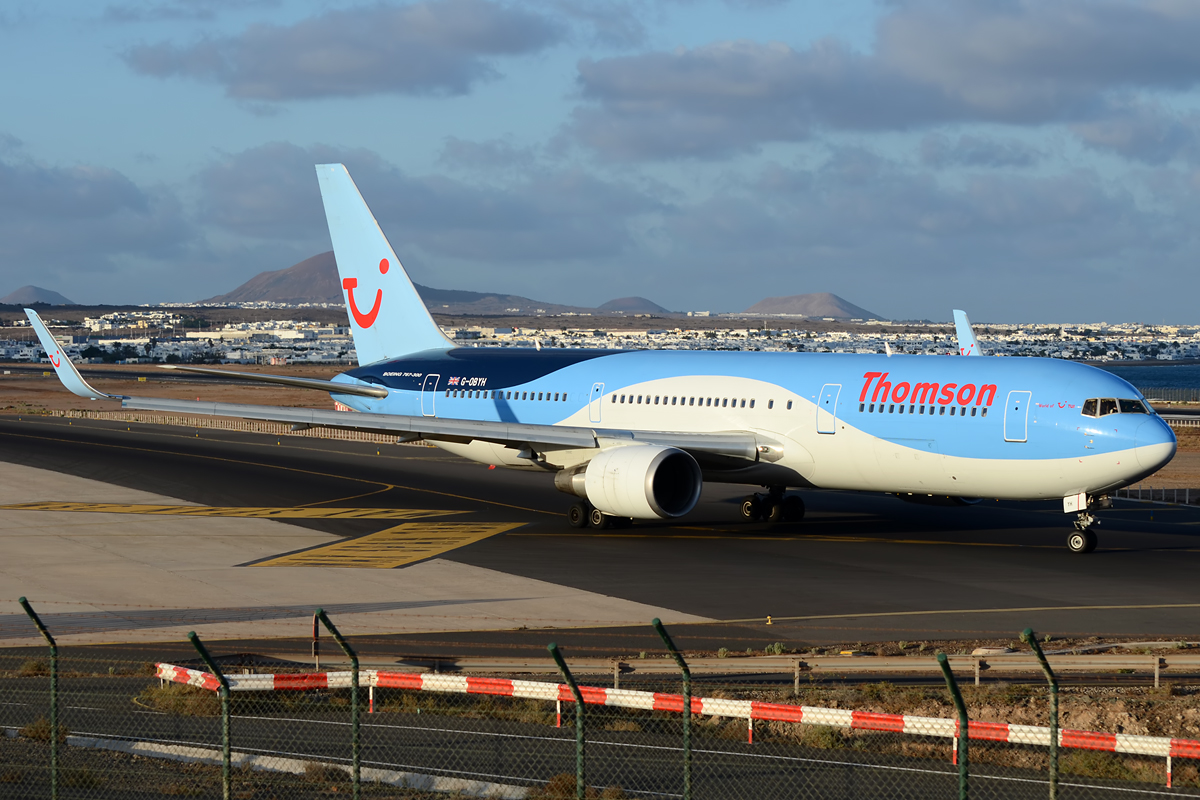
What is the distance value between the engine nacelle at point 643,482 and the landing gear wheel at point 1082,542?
9.29m

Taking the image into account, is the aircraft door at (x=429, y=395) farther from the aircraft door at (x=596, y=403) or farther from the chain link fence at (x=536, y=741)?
the chain link fence at (x=536, y=741)

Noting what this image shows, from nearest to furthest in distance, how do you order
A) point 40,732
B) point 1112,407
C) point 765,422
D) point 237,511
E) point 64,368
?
point 40,732 → point 1112,407 → point 765,422 → point 64,368 → point 237,511

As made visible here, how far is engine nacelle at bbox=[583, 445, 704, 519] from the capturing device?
1294 inches

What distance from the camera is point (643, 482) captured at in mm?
32781

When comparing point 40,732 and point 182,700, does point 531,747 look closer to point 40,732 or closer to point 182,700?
point 182,700

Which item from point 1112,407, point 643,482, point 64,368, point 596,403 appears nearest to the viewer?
point 1112,407

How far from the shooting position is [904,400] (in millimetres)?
32688

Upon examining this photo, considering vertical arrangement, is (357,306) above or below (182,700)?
above

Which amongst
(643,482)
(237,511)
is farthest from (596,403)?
(237,511)

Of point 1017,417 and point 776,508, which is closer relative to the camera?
point 1017,417

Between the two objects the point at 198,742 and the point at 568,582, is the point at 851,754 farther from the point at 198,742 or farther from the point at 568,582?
the point at 568,582

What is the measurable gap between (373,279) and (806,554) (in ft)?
66.6

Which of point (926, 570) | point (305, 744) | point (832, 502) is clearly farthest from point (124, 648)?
point (832, 502)

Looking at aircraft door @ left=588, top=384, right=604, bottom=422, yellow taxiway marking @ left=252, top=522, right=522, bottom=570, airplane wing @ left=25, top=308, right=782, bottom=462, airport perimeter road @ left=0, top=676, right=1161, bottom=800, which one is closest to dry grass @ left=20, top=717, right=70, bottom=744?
airport perimeter road @ left=0, top=676, right=1161, bottom=800
